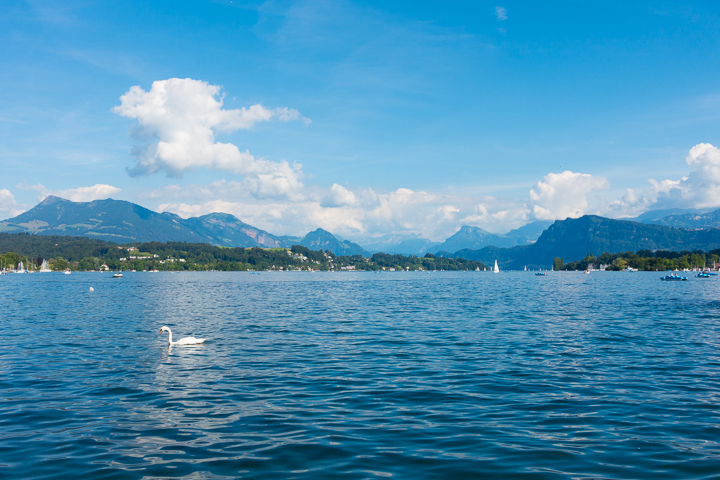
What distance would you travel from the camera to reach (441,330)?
3853 centimetres

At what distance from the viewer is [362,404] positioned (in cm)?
1738

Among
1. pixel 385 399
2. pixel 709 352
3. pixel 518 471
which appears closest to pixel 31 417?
pixel 385 399

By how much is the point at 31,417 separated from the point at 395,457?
43.3 ft

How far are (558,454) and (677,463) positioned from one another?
9.77 feet

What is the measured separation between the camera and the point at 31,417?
51.9 feet

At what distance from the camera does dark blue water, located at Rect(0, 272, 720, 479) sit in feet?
39.0

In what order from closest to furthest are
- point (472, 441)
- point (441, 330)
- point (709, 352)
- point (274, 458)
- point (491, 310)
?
point (274, 458)
point (472, 441)
point (709, 352)
point (441, 330)
point (491, 310)

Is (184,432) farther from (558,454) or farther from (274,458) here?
(558,454)

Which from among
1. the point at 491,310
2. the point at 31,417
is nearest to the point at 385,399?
the point at 31,417

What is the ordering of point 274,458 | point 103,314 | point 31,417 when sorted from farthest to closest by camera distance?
1. point 103,314
2. point 31,417
3. point 274,458

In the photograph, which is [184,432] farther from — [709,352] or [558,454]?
[709,352]

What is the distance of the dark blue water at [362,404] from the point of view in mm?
11875

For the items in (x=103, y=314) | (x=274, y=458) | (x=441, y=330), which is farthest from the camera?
(x=103, y=314)

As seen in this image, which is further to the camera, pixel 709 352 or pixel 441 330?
pixel 441 330
